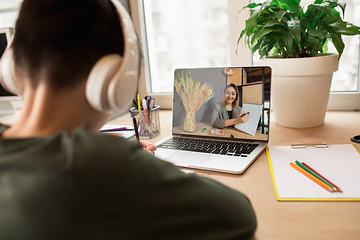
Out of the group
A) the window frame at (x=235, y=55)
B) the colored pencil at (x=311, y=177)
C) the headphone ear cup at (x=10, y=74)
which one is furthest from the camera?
the window frame at (x=235, y=55)

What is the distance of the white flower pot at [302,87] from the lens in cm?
103

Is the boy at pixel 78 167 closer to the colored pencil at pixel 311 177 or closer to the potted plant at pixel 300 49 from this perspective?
the colored pencil at pixel 311 177

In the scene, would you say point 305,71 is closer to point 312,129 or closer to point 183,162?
point 312,129

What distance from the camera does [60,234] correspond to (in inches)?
14.4

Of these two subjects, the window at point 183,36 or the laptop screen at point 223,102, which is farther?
the window at point 183,36

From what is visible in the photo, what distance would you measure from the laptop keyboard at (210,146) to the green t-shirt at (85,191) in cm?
49

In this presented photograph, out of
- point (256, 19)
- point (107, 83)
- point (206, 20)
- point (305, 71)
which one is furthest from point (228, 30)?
point (107, 83)

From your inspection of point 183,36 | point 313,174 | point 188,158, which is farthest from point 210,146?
point 183,36

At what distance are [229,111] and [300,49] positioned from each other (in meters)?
0.33

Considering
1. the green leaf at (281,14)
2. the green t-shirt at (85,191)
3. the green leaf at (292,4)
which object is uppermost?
the green leaf at (292,4)

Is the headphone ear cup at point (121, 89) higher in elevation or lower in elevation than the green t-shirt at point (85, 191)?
higher

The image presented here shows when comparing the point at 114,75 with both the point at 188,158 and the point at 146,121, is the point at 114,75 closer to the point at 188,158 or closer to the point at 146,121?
the point at 188,158

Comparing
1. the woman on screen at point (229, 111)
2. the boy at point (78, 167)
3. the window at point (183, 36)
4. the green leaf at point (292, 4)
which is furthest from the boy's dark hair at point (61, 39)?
the window at point (183, 36)

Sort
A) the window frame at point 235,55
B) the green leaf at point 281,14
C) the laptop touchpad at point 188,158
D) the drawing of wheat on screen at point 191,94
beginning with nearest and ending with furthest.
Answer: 1. the laptop touchpad at point 188,158
2. the green leaf at point 281,14
3. the drawing of wheat on screen at point 191,94
4. the window frame at point 235,55
